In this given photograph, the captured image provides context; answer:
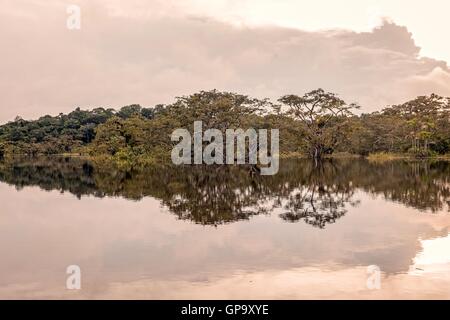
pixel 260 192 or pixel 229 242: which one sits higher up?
pixel 260 192

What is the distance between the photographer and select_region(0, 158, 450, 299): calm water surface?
22.7 feet

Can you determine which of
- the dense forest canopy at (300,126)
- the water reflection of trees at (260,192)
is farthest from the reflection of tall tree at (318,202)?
the dense forest canopy at (300,126)

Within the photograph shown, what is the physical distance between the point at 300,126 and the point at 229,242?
39.2 meters

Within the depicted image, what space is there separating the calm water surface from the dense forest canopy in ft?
71.7

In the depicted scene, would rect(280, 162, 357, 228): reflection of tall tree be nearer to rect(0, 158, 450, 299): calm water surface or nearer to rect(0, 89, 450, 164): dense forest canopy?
rect(0, 158, 450, 299): calm water surface

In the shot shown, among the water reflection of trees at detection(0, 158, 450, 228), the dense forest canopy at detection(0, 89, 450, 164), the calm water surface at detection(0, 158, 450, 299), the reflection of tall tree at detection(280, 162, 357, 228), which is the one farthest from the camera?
the dense forest canopy at detection(0, 89, 450, 164)

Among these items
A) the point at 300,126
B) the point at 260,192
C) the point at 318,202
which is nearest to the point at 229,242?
the point at 318,202

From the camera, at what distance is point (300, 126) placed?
48.0 metres

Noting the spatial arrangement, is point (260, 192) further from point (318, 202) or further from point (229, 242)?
point (229, 242)

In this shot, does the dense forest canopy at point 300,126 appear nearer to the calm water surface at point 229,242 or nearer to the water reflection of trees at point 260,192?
the water reflection of trees at point 260,192

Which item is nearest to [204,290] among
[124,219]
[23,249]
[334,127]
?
[23,249]

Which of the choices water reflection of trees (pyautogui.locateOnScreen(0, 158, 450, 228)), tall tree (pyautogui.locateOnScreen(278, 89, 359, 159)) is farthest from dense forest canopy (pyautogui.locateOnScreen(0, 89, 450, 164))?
water reflection of trees (pyautogui.locateOnScreen(0, 158, 450, 228))

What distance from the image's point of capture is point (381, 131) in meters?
51.7
